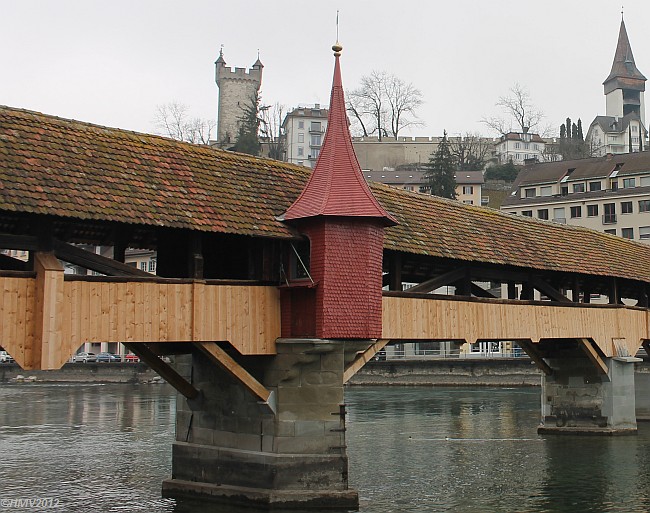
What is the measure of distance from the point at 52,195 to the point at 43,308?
1.43m

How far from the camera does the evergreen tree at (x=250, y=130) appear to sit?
265ft

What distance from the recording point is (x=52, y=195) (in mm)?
12594

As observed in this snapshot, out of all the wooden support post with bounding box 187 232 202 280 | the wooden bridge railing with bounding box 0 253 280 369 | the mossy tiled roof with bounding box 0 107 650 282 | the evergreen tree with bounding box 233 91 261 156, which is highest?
the evergreen tree with bounding box 233 91 261 156

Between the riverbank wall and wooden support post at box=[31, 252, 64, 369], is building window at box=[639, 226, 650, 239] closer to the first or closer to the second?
the riverbank wall

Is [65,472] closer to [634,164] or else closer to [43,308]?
[43,308]

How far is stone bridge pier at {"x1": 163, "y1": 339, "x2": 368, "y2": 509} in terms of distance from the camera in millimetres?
14586

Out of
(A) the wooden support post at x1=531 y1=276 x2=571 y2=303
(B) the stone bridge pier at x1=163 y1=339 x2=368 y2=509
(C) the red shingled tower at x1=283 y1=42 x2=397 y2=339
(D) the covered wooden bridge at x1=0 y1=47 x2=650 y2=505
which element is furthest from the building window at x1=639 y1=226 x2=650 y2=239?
(B) the stone bridge pier at x1=163 y1=339 x2=368 y2=509

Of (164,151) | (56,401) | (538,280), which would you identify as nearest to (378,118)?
(56,401)

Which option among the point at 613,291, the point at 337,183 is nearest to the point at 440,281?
the point at 337,183

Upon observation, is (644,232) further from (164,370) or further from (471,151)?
(164,370)

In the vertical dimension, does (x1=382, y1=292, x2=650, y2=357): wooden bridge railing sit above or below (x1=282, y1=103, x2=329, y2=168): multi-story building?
below

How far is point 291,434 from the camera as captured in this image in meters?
14.7

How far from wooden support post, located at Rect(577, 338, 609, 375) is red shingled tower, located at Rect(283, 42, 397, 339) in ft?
32.5

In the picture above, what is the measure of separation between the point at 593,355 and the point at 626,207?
3721 cm
